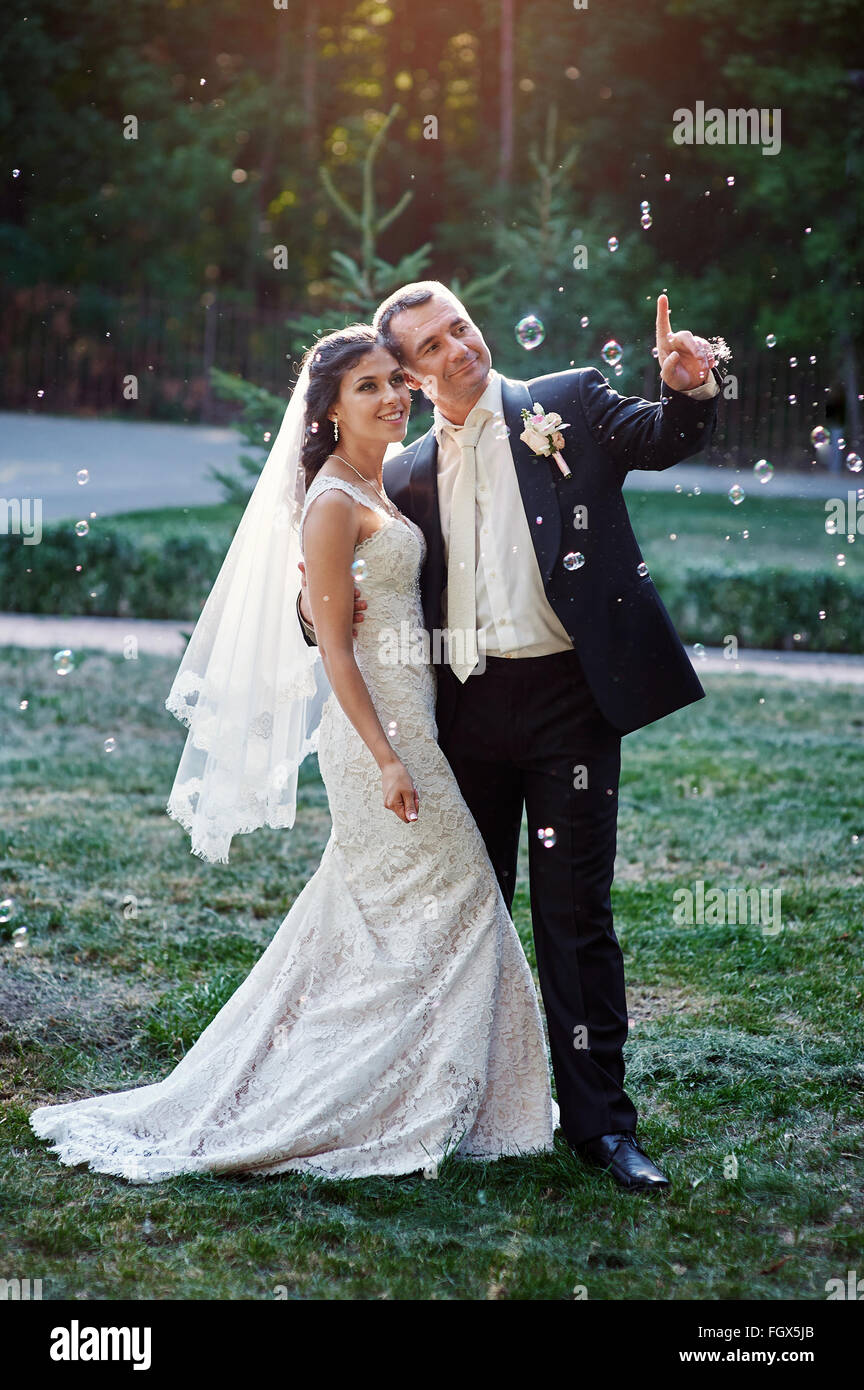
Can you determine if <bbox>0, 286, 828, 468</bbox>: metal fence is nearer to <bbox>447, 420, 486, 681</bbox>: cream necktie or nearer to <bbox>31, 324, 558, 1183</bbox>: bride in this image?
<bbox>31, 324, 558, 1183</bbox>: bride

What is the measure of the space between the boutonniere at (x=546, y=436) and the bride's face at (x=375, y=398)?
35 centimetres

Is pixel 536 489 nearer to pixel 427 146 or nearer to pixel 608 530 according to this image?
pixel 608 530

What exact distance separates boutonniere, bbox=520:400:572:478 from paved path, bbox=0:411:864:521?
13219 millimetres

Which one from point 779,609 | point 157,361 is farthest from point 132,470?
point 779,609

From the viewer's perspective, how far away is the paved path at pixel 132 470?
18.6m

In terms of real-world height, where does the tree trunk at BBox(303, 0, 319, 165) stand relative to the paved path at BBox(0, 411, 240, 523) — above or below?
above

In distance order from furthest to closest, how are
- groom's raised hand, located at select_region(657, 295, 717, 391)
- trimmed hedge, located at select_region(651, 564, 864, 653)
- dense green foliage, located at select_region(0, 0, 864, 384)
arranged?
1. dense green foliage, located at select_region(0, 0, 864, 384)
2. trimmed hedge, located at select_region(651, 564, 864, 653)
3. groom's raised hand, located at select_region(657, 295, 717, 391)

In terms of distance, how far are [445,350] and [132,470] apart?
17.8m

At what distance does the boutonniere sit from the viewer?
11.6 ft

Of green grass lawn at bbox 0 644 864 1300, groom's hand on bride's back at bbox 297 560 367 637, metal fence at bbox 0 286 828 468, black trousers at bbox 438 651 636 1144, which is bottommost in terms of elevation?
green grass lawn at bbox 0 644 864 1300

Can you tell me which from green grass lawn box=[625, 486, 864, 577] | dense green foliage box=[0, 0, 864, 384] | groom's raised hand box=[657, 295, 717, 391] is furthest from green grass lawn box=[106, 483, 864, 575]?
groom's raised hand box=[657, 295, 717, 391]

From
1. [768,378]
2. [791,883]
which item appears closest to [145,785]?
[791,883]

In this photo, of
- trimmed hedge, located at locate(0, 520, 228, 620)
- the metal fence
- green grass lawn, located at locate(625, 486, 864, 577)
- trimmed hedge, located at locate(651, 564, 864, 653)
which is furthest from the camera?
the metal fence

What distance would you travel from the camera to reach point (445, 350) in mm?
3607
